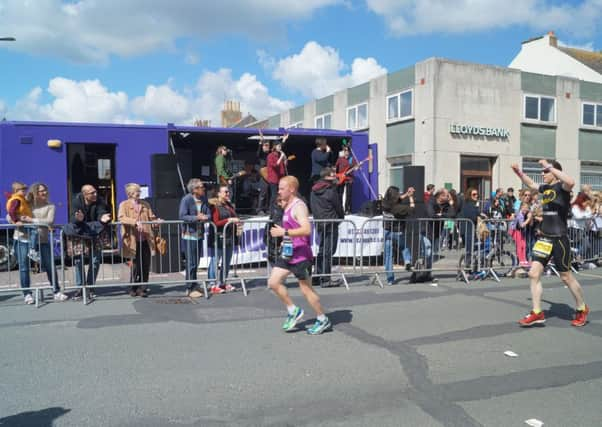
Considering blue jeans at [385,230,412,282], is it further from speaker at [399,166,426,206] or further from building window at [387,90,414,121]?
building window at [387,90,414,121]

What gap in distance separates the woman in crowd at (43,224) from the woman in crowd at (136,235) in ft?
3.57

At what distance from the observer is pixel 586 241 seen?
1168 centimetres

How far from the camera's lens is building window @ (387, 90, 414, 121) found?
21.7 metres

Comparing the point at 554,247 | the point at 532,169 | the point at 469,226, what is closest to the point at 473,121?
the point at 532,169

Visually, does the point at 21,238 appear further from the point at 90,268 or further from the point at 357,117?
the point at 357,117

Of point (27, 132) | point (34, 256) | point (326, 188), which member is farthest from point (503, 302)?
point (27, 132)

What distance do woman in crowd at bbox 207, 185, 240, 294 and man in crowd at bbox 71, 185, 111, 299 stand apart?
173 cm

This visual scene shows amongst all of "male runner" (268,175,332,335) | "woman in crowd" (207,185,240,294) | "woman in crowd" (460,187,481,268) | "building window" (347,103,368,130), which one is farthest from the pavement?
"building window" (347,103,368,130)

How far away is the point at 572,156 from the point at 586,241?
48.2ft

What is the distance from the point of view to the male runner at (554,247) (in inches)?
249

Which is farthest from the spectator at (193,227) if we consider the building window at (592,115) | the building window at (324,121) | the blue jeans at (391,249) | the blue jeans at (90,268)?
the building window at (592,115)

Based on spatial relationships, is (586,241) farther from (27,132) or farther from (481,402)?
(27,132)

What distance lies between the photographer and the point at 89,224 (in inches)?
311

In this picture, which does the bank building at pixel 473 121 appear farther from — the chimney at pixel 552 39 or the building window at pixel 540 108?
the chimney at pixel 552 39
